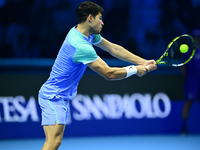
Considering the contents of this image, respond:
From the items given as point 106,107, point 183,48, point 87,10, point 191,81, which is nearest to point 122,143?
point 106,107

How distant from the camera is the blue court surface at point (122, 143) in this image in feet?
16.8

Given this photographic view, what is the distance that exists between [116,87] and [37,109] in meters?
1.41

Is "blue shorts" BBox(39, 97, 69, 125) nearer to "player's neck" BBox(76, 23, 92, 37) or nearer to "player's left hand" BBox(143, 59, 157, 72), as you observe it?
"player's neck" BBox(76, 23, 92, 37)

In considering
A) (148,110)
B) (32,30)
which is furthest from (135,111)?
(32,30)

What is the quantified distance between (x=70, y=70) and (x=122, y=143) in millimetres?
2703

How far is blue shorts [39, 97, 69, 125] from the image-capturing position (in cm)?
302

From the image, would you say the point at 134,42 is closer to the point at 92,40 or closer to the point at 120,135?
the point at 120,135

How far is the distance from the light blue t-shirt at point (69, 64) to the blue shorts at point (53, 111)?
5 cm

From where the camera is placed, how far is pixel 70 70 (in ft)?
10.0

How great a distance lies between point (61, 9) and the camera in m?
7.02

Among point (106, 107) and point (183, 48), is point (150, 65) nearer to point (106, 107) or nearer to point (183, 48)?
point (183, 48)

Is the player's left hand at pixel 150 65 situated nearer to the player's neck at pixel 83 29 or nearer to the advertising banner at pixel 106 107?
the player's neck at pixel 83 29

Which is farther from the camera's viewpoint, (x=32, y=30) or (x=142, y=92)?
(x=32, y=30)

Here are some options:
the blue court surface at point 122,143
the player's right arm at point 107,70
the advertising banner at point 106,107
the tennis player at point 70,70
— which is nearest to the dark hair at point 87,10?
the tennis player at point 70,70
